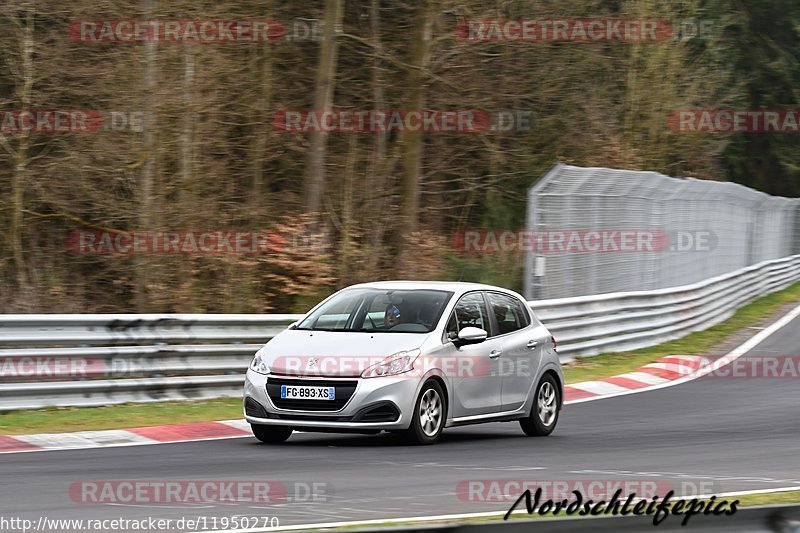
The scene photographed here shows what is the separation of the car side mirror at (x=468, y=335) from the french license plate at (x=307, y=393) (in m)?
1.33

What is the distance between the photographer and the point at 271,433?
12.0m

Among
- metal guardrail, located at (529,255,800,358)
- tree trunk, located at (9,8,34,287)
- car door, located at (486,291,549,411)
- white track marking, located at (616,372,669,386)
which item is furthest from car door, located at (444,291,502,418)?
tree trunk, located at (9,8,34,287)

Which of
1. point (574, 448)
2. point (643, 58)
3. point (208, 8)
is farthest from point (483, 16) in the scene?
point (574, 448)

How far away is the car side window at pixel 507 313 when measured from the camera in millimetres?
13094

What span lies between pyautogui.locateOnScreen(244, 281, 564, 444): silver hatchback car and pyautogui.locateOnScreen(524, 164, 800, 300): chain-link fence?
24.5ft

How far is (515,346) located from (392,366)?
5.86ft

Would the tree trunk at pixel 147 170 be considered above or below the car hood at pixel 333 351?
above

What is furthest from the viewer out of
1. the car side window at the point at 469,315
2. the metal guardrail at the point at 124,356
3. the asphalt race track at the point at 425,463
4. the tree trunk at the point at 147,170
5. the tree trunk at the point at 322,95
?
the tree trunk at the point at 322,95

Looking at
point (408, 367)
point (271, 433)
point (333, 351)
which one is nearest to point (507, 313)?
point (408, 367)

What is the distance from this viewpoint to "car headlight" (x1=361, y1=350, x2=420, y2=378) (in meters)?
11.5

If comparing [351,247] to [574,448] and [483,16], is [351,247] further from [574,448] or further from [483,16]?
[574,448]

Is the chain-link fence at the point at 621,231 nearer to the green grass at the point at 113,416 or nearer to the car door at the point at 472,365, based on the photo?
the green grass at the point at 113,416

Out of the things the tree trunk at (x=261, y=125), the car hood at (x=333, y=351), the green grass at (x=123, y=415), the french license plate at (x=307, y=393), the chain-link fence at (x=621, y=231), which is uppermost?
the tree trunk at (x=261, y=125)

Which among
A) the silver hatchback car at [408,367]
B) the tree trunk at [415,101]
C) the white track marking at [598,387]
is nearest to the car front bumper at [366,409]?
the silver hatchback car at [408,367]
